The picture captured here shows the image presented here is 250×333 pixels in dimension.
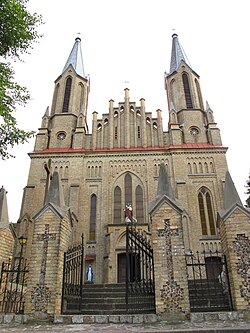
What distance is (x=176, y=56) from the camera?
97.2 ft

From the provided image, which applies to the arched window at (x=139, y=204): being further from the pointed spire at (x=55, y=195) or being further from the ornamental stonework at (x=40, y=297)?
the ornamental stonework at (x=40, y=297)

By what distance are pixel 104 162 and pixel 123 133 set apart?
3.42 m

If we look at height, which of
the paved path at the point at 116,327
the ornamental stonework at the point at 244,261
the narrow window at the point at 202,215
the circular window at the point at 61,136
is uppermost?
the circular window at the point at 61,136

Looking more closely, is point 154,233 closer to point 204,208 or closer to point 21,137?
point 21,137

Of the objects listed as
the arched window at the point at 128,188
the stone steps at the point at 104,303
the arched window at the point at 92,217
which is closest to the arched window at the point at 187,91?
the arched window at the point at 128,188

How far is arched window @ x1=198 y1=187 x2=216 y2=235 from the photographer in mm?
18922

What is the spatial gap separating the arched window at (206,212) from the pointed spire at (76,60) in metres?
17.5

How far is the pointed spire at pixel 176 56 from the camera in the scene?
28.5 m

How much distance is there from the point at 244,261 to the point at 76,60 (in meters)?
28.0

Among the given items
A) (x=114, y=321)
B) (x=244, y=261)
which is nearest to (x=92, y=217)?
(x=114, y=321)

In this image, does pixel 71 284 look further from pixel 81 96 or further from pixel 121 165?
pixel 81 96

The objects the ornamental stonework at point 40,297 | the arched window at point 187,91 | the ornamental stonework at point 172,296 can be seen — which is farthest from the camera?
the arched window at point 187,91

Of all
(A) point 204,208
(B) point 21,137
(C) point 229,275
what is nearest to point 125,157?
(A) point 204,208

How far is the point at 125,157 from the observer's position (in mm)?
22047
